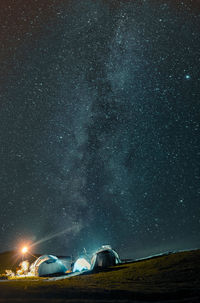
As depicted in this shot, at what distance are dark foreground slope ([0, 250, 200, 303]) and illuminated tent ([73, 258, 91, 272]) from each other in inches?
578

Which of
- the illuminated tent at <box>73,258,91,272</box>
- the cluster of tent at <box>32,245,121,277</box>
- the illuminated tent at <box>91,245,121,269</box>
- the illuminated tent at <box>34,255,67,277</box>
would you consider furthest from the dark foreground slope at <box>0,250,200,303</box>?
the illuminated tent at <box>73,258,91,272</box>

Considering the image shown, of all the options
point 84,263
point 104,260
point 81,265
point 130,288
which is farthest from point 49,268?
point 130,288

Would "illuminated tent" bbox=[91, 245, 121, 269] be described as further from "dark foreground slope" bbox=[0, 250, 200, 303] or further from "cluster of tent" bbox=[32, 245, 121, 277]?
"dark foreground slope" bbox=[0, 250, 200, 303]

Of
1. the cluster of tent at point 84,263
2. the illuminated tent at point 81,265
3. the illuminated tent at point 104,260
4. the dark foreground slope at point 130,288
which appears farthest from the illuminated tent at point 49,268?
the dark foreground slope at point 130,288

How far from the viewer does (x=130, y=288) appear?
1259 cm

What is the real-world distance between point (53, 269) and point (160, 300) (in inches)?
1015

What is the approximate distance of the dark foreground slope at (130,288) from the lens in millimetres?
9977

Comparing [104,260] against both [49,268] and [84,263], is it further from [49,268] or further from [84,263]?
[49,268]

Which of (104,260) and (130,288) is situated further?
(104,260)

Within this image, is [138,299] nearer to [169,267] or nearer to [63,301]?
[63,301]

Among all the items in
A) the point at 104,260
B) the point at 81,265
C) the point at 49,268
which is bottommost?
the point at 104,260

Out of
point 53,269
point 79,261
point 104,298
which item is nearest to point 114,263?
point 79,261

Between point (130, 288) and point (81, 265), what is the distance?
22467mm

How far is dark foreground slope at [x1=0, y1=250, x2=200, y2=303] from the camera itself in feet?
32.7
